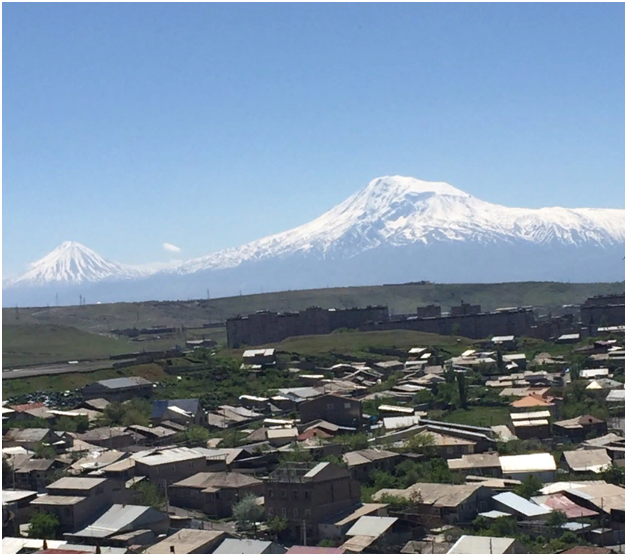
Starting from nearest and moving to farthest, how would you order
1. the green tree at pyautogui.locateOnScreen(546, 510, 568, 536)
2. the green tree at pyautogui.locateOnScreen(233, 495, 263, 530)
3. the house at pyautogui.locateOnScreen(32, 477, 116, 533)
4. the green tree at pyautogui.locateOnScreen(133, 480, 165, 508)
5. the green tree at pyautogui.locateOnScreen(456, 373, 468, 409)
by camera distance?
the green tree at pyautogui.locateOnScreen(546, 510, 568, 536) < the green tree at pyautogui.locateOnScreen(233, 495, 263, 530) < the house at pyautogui.locateOnScreen(32, 477, 116, 533) < the green tree at pyautogui.locateOnScreen(133, 480, 165, 508) < the green tree at pyautogui.locateOnScreen(456, 373, 468, 409)

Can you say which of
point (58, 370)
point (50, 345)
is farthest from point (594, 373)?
point (50, 345)

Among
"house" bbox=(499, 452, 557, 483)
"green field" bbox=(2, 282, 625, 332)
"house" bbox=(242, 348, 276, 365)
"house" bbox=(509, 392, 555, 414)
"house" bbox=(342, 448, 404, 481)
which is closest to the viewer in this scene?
"house" bbox=(499, 452, 557, 483)

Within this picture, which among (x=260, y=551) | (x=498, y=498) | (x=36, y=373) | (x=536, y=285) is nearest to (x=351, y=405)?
(x=498, y=498)

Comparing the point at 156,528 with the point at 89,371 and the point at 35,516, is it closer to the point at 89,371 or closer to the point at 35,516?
the point at 35,516

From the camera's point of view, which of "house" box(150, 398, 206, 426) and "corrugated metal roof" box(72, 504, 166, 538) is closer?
"corrugated metal roof" box(72, 504, 166, 538)

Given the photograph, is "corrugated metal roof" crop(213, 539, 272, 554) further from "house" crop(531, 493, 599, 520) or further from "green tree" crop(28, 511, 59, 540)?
"house" crop(531, 493, 599, 520)

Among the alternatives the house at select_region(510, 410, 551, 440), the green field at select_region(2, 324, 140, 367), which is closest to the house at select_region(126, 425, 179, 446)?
the house at select_region(510, 410, 551, 440)

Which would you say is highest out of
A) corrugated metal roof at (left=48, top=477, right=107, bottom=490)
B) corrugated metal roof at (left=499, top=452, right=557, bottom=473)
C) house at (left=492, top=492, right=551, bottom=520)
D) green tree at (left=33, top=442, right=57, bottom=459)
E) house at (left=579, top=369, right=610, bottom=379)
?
house at (left=579, top=369, right=610, bottom=379)
